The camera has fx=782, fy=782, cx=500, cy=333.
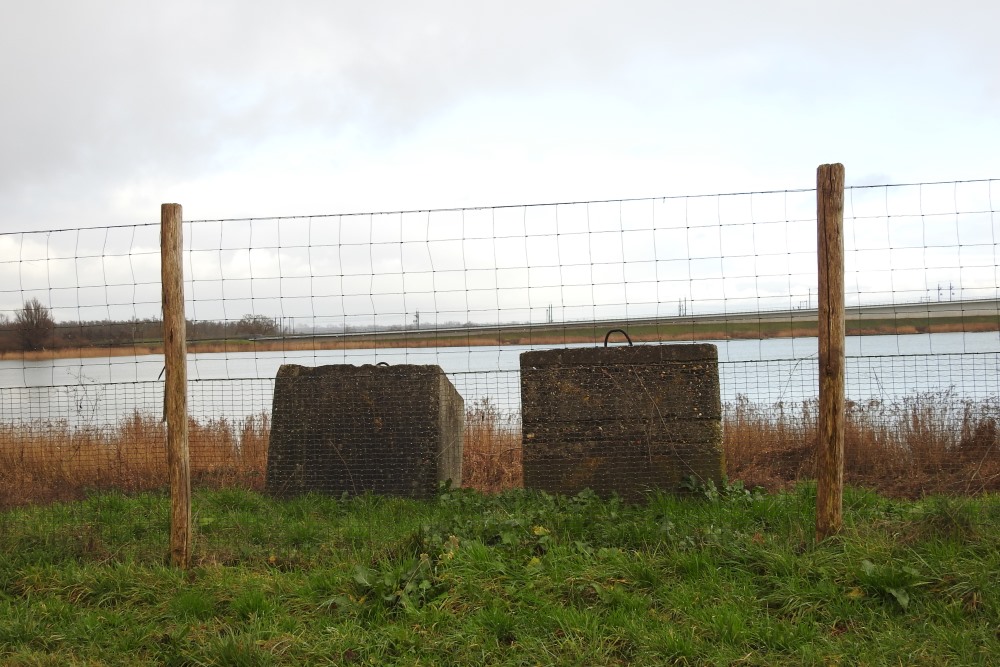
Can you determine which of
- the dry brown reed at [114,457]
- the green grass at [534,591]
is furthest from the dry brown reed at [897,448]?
the dry brown reed at [114,457]

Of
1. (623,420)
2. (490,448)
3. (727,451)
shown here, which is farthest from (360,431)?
(727,451)

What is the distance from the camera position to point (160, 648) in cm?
393

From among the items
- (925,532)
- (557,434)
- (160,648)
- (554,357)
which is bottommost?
(160,648)

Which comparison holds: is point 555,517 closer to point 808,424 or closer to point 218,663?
point 218,663

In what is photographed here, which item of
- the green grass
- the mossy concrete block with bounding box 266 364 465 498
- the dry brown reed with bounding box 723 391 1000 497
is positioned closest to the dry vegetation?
the dry brown reed with bounding box 723 391 1000 497

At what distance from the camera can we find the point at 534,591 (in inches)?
166

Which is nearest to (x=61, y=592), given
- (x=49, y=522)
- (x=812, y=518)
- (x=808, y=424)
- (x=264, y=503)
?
(x=49, y=522)

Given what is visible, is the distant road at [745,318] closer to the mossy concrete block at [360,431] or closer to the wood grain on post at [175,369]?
the mossy concrete block at [360,431]

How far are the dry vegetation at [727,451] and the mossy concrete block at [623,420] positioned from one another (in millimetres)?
935

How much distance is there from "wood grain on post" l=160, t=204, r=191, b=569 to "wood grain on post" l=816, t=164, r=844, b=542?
404 centimetres

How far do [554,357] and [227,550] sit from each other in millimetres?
2995

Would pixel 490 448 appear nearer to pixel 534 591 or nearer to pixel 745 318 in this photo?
pixel 745 318

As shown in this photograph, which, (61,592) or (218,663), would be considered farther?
(61,592)

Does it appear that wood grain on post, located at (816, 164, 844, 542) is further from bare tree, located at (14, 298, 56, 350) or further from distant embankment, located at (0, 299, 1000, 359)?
bare tree, located at (14, 298, 56, 350)
